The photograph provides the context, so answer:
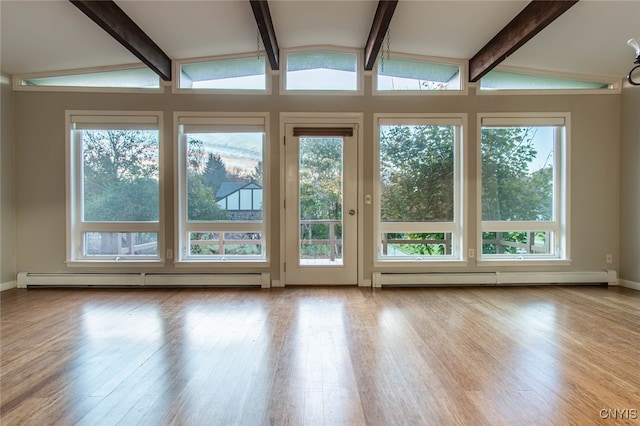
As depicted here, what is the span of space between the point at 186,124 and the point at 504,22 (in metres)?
3.75

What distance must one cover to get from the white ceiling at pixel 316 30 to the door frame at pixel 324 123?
2.84ft

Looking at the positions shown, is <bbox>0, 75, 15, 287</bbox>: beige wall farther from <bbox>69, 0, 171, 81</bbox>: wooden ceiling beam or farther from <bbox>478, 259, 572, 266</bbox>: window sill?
<bbox>478, 259, 572, 266</bbox>: window sill

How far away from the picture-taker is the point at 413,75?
161 inches

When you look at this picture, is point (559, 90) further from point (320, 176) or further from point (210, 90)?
point (210, 90)

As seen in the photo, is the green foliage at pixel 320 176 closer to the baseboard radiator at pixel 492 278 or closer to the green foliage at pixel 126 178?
the baseboard radiator at pixel 492 278

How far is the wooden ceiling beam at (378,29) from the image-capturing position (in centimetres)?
284

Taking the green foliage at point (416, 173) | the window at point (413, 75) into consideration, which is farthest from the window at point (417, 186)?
the window at point (413, 75)

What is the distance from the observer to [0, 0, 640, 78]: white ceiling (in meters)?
2.97

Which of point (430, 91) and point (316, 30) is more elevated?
point (316, 30)

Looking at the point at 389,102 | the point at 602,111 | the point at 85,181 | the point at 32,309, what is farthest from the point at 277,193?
the point at 602,111

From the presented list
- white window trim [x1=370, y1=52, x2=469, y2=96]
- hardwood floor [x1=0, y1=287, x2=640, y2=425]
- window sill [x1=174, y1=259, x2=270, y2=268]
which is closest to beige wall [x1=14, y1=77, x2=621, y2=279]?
white window trim [x1=370, y1=52, x2=469, y2=96]

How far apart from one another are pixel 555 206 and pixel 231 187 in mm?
4202

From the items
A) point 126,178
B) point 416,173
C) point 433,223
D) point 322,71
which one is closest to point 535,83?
point 416,173

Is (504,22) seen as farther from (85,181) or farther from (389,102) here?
(85,181)
